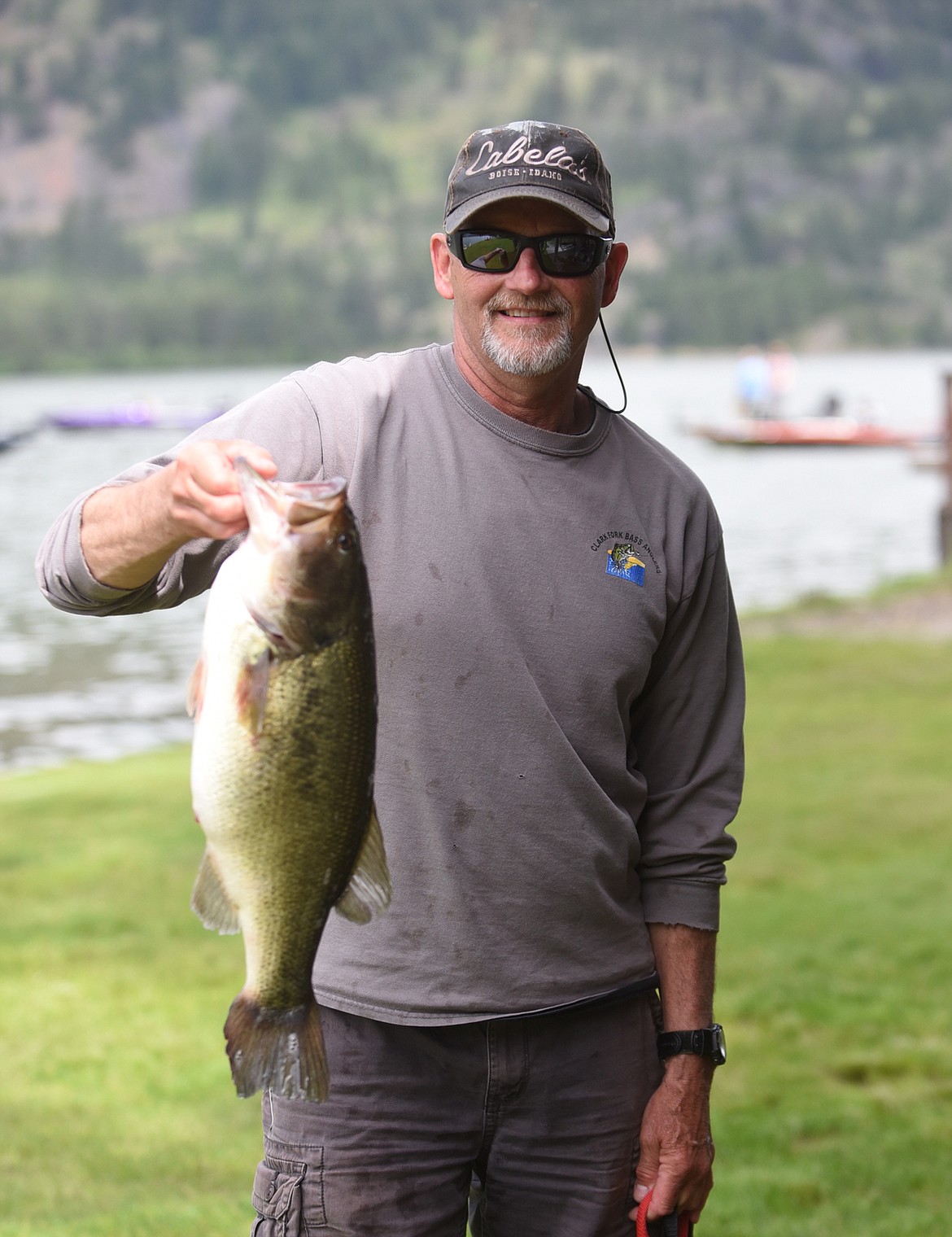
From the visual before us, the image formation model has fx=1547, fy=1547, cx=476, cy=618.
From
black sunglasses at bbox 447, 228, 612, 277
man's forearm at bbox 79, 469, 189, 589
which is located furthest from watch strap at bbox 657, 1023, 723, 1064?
black sunglasses at bbox 447, 228, 612, 277

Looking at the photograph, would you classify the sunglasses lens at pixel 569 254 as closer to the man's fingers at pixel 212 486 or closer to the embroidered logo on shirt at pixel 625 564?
the embroidered logo on shirt at pixel 625 564

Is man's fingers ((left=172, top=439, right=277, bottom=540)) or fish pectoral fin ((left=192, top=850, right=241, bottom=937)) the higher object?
man's fingers ((left=172, top=439, right=277, bottom=540))

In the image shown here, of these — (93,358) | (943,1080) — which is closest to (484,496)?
(943,1080)

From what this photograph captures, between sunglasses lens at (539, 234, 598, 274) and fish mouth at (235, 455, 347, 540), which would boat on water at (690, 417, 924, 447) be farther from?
fish mouth at (235, 455, 347, 540)

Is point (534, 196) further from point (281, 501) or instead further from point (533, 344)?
point (281, 501)

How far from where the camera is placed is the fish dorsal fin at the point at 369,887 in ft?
7.70

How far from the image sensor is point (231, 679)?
213cm

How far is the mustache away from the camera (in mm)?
2754

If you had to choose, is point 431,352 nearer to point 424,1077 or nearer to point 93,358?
point 424,1077

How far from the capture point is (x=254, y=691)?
214 centimetres

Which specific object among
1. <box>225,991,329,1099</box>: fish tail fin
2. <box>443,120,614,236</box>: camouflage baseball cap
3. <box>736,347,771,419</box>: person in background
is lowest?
<box>225,991,329,1099</box>: fish tail fin

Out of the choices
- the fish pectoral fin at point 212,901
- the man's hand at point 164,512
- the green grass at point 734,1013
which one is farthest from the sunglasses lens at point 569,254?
the green grass at point 734,1013

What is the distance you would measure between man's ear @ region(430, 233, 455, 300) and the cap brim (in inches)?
4.7

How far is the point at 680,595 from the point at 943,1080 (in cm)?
359
